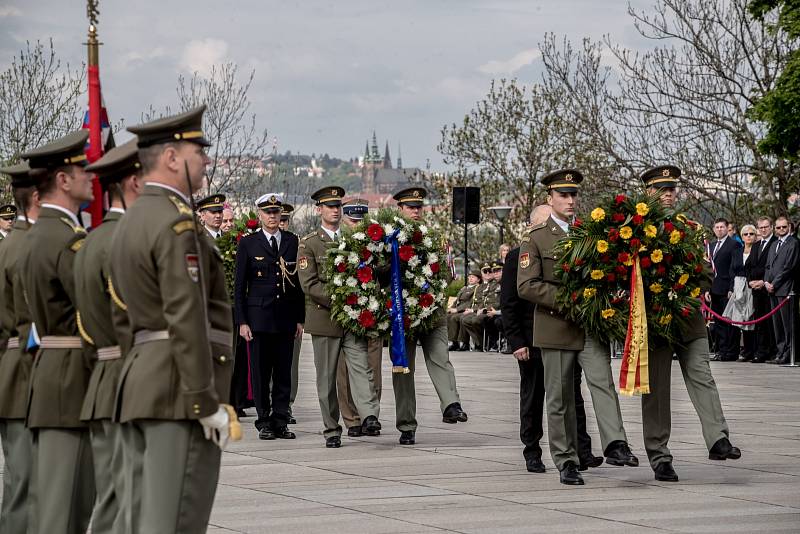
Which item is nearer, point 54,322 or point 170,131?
point 170,131

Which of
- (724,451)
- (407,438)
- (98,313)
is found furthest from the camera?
(407,438)

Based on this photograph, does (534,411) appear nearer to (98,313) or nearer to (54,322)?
(54,322)

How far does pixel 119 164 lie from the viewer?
22.6ft

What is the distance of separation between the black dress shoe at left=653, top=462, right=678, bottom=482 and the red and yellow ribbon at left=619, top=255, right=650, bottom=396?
23.0 inches

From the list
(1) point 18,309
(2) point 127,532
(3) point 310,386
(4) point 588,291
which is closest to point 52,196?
(1) point 18,309

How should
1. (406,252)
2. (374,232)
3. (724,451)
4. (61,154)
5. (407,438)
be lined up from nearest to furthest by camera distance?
(61,154)
(724,451)
(407,438)
(374,232)
(406,252)

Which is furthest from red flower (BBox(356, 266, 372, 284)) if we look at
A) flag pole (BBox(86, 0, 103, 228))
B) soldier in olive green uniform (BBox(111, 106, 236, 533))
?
soldier in olive green uniform (BBox(111, 106, 236, 533))

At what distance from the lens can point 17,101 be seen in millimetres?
44062

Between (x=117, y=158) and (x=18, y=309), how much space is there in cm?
137

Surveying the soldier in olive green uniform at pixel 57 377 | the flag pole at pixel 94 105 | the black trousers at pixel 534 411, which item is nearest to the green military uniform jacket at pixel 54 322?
the soldier in olive green uniform at pixel 57 377

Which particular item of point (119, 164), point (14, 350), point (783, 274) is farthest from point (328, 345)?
point (783, 274)

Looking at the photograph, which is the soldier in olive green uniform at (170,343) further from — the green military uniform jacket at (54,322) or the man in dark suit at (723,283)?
the man in dark suit at (723,283)

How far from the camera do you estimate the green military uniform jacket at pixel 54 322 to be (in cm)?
729

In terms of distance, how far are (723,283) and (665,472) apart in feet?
45.6
